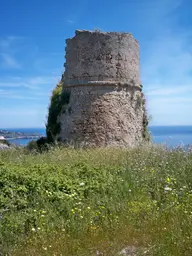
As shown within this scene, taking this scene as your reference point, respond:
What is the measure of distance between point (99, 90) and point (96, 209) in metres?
7.95

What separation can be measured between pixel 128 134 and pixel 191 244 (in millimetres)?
9258

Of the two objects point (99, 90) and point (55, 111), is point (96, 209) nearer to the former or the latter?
point (99, 90)

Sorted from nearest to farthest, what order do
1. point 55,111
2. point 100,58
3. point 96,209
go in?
point 96,209
point 100,58
point 55,111

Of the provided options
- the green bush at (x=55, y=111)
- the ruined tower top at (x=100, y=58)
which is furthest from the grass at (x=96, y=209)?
the green bush at (x=55, y=111)

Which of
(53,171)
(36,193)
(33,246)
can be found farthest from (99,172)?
(33,246)

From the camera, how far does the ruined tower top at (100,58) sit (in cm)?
1335

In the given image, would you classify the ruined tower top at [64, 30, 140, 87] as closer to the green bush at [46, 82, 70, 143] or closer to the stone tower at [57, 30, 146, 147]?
the stone tower at [57, 30, 146, 147]

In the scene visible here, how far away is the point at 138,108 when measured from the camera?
48.2ft

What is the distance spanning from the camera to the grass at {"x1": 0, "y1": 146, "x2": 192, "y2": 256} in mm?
4746

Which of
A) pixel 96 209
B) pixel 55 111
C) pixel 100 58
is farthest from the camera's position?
pixel 55 111

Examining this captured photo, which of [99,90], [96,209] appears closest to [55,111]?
[99,90]

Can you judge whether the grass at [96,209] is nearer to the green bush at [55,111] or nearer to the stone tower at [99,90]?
the stone tower at [99,90]

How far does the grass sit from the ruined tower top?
5618 millimetres

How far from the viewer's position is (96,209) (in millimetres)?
5934
